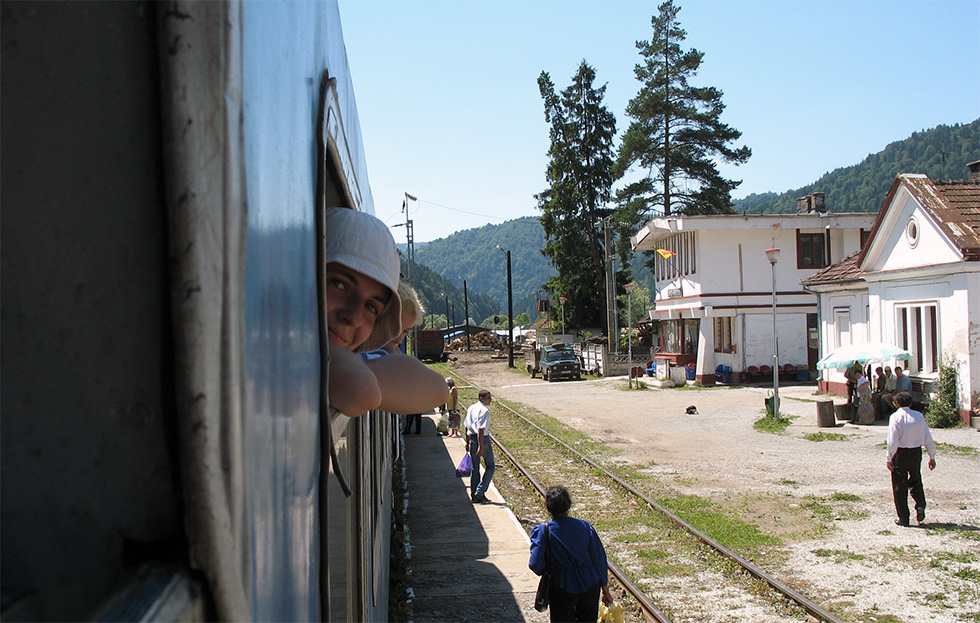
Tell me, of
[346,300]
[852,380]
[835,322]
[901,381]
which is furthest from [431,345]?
[346,300]

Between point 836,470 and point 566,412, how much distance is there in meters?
10.7

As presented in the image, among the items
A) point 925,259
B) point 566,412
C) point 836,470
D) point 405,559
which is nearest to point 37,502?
point 405,559

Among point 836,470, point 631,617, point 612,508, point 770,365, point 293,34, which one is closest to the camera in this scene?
point 293,34

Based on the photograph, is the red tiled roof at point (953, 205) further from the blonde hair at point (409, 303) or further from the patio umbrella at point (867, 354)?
the blonde hair at point (409, 303)

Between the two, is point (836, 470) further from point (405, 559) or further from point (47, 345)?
point (47, 345)

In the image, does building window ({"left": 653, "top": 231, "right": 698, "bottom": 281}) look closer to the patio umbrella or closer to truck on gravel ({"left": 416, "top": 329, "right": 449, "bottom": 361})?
the patio umbrella

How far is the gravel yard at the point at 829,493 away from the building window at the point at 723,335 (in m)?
7.09

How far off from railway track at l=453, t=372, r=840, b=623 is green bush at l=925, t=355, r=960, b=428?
26.4ft

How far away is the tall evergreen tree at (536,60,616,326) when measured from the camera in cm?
4897

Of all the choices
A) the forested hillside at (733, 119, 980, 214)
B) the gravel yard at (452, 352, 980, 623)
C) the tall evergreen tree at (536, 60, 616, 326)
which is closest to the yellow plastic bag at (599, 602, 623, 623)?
the gravel yard at (452, 352, 980, 623)

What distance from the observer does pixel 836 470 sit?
12383 mm

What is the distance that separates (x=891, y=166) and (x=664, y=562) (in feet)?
634

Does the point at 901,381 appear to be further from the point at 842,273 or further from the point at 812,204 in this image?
the point at 812,204

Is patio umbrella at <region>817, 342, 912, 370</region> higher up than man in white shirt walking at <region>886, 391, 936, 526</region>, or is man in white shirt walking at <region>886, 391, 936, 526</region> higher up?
patio umbrella at <region>817, 342, 912, 370</region>
